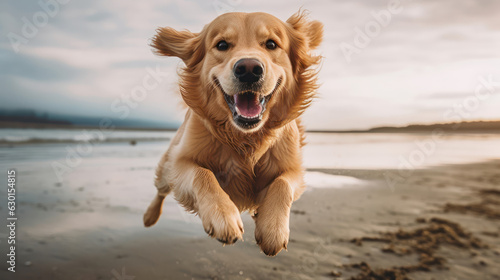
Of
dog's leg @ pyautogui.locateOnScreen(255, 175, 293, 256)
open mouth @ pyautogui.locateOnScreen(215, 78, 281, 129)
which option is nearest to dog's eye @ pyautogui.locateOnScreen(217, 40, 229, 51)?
open mouth @ pyautogui.locateOnScreen(215, 78, 281, 129)

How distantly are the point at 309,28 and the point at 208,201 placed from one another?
1679 mm

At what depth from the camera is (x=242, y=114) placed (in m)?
2.10

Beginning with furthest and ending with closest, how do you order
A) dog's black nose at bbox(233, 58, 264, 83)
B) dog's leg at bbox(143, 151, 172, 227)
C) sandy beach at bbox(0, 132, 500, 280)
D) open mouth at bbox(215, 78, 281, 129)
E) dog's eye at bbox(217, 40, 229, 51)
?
sandy beach at bbox(0, 132, 500, 280), dog's leg at bbox(143, 151, 172, 227), dog's eye at bbox(217, 40, 229, 51), open mouth at bbox(215, 78, 281, 129), dog's black nose at bbox(233, 58, 264, 83)

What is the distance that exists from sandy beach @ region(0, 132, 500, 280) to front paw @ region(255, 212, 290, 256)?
1102 mm

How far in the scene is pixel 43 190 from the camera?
333 inches

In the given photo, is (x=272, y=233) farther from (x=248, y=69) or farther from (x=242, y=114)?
(x=248, y=69)

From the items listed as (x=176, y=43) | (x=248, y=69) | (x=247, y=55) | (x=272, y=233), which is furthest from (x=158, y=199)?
(x=248, y=69)

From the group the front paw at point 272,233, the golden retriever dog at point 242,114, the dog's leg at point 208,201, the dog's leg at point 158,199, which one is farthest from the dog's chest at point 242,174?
the dog's leg at point 158,199

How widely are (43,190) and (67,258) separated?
3990mm

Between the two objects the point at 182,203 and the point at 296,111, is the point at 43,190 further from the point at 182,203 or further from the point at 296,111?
the point at 296,111

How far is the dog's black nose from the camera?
196 cm

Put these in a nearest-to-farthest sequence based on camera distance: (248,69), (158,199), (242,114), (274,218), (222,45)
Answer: (248,69)
(242,114)
(274,218)
(222,45)
(158,199)

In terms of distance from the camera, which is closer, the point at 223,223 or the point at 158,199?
the point at 223,223

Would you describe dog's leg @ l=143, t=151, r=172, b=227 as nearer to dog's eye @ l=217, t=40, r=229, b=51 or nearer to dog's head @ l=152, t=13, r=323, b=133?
dog's head @ l=152, t=13, r=323, b=133
